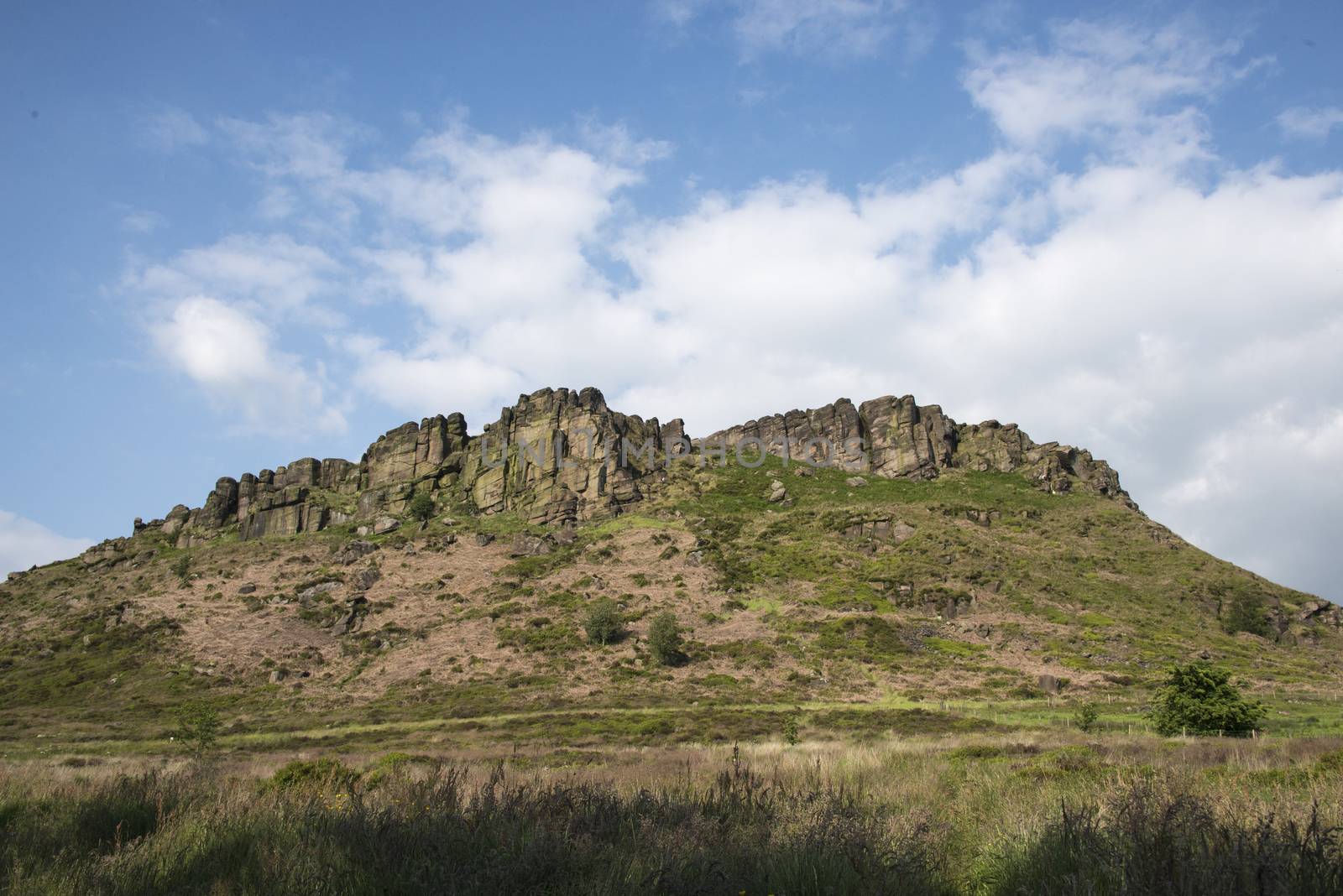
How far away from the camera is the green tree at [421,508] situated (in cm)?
10388

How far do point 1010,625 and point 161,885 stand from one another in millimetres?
66562

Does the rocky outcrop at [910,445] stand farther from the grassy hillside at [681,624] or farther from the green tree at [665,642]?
the green tree at [665,642]

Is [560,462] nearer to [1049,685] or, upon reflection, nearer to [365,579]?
[365,579]

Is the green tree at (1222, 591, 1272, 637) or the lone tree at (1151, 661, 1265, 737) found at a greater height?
the green tree at (1222, 591, 1272, 637)

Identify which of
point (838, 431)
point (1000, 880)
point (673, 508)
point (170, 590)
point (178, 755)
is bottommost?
point (178, 755)

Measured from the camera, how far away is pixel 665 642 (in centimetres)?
5891

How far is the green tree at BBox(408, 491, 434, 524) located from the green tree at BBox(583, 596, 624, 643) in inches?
1861

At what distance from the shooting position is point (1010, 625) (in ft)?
203

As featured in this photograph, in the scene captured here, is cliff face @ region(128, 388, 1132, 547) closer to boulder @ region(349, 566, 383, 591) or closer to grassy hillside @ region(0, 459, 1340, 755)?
grassy hillside @ region(0, 459, 1340, 755)

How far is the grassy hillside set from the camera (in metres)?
44.4

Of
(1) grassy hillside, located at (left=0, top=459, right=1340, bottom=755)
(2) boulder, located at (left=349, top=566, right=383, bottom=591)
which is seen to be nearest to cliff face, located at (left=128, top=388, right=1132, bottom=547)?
(1) grassy hillside, located at (left=0, top=459, right=1340, bottom=755)

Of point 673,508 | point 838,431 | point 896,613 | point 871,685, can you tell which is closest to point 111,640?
point 673,508

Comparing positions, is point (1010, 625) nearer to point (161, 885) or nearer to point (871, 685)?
point (871, 685)

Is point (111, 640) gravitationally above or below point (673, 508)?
below
